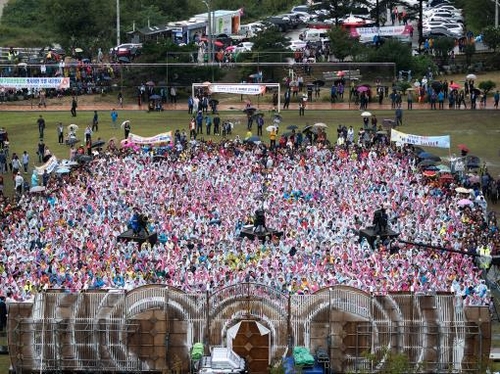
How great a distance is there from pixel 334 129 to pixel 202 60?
515 inches

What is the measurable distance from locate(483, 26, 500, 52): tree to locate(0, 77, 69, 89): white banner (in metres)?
22.8

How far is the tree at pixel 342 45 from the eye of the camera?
75250 mm

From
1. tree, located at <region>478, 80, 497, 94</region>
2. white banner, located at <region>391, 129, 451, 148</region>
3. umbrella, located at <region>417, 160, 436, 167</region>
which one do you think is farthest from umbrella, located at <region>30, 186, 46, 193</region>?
tree, located at <region>478, 80, 497, 94</region>

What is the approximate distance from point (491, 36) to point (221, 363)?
47.6m

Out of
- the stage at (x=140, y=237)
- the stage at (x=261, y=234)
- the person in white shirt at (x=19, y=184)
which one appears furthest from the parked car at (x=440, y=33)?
the stage at (x=140, y=237)

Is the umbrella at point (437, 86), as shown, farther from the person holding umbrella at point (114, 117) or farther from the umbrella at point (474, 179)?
the umbrella at point (474, 179)

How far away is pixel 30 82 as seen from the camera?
69.7 meters

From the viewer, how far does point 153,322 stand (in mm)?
34031

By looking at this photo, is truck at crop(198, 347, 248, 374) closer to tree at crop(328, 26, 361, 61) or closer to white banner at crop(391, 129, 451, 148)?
white banner at crop(391, 129, 451, 148)

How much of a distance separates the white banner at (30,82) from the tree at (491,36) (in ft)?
74.6

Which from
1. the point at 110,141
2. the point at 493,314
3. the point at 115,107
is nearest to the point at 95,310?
the point at 493,314

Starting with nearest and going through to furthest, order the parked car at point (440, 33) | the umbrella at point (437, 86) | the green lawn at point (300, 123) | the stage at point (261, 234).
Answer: the stage at point (261, 234) < the green lawn at point (300, 123) < the umbrella at point (437, 86) < the parked car at point (440, 33)

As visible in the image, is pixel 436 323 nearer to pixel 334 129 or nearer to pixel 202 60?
pixel 334 129

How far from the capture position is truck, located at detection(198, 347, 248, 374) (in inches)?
1260
